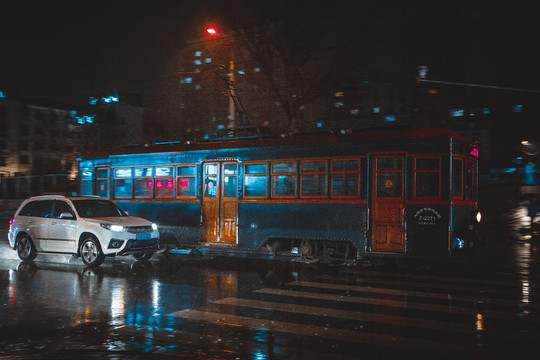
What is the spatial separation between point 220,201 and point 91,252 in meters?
3.78

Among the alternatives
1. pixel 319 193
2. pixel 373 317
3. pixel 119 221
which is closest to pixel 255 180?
pixel 319 193

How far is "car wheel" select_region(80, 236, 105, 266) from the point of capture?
39.9ft

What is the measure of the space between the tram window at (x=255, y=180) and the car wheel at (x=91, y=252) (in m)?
4.12

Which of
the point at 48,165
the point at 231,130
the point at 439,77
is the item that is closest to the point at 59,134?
the point at 48,165

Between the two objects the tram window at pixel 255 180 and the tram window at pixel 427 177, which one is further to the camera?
the tram window at pixel 255 180

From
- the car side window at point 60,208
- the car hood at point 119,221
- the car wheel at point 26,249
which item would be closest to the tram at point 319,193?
the car hood at point 119,221

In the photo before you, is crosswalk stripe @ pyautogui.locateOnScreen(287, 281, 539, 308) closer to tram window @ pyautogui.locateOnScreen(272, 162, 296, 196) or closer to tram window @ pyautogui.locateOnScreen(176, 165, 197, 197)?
tram window @ pyautogui.locateOnScreen(272, 162, 296, 196)

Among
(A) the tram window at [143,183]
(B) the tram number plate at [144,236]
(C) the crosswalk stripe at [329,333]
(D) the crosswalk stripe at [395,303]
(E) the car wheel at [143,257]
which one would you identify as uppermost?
(A) the tram window at [143,183]

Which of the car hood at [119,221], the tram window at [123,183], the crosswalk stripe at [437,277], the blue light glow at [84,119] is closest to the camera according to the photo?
the crosswalk stripe at [437,277]

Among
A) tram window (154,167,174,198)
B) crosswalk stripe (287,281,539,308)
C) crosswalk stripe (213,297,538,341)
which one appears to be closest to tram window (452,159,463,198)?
crosswalk stripe (287,281,539,308)

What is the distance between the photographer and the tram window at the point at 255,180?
44.3 feet

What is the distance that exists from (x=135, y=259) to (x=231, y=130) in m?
4.87

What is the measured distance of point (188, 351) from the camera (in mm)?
5531

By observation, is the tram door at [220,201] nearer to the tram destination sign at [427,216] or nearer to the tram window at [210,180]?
the tram window at [210,180]
